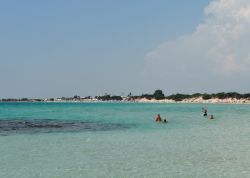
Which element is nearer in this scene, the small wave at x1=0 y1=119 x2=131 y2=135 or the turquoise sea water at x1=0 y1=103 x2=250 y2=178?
the turquoise sea water at x1=0 y1=103 x2=250 y2=178

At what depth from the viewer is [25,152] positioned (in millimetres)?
25469

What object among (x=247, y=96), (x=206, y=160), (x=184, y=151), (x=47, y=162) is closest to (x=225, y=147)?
(x=184, y=151)

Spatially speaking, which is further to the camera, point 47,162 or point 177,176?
point 47,162

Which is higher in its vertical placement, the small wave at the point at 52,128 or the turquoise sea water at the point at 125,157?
the small wave at the point at 52,128

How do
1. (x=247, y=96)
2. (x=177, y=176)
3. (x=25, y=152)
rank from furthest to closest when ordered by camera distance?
(x=247, y=96), (x=25, y=152), (x=177, y=176)

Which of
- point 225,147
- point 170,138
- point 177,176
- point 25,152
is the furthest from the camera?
point 170,138

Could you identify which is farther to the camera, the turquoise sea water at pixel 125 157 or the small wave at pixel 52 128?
the small wave at pixel 52 128

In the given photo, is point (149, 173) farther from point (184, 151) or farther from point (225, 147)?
point (225, 147)

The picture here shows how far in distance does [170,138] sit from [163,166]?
12.9 m

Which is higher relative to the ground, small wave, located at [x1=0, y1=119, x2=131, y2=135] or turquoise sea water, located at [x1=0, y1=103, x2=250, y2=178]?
small wave, located at [x1=0, y1=119, x2=131, y2=135]

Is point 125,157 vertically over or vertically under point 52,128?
under

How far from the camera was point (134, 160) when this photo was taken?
2230cm

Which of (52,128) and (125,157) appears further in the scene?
(52,128)

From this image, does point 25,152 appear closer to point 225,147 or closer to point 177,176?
point 177,176
